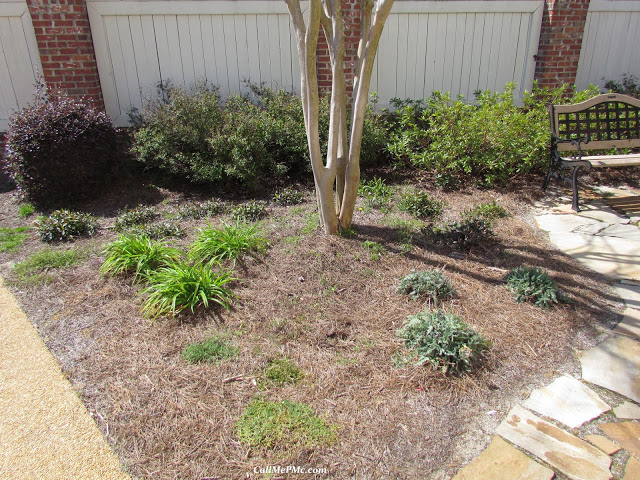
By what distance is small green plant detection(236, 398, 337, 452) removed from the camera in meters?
2.13

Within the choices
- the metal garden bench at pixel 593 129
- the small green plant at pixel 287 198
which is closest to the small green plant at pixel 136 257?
the small green plant at pixel 287 198

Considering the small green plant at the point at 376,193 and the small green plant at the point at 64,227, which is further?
the small green plant at the point at 376,193

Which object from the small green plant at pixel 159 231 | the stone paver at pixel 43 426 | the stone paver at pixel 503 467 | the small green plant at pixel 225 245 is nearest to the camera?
the stone paver at pixel 503 467

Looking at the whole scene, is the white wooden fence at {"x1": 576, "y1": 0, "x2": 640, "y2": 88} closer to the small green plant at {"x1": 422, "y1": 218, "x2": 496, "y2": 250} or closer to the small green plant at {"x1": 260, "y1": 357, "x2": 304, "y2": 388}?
the small green plant at {"x1": 422, "y1": 218, "x2": 496, "y2": 250}

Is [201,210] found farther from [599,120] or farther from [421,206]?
[599,120]

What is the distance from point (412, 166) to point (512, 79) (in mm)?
2948

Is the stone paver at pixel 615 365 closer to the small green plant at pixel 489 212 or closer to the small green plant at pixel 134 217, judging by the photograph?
the small green plant at pixel 489 212

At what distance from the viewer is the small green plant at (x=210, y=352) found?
2750mm

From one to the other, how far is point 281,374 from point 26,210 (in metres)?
4.51

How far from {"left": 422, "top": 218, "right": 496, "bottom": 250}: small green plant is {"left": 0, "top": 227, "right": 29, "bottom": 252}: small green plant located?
4.18 meters

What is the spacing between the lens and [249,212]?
15.9 feet

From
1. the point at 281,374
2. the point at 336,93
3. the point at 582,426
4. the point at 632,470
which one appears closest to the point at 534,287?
the point at 582,426

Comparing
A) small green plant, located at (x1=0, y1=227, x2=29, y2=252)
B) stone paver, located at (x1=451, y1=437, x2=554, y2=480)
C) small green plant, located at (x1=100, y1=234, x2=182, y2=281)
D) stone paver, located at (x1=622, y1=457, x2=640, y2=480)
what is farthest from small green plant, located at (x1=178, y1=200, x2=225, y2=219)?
stone paver, located at (x1=622, y1=457, x2=640, y2=480)

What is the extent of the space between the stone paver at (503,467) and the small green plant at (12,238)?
14.9 feet
